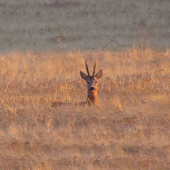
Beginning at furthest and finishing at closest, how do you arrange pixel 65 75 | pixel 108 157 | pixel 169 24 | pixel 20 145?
pixel 169 24 < pixel 65 75 < pixel 20 145 < pixel 108 157

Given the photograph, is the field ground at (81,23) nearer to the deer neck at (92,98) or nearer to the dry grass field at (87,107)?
the dry grass field at (87,107)

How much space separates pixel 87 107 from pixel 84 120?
2.94 ft

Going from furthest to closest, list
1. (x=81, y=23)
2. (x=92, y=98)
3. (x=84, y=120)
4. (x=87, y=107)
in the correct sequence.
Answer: (x=81, y=23) → (x=92, y=98) → (x=87, y=107) → (x=84, y=120)

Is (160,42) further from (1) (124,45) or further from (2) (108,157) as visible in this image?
(2) (108,157)

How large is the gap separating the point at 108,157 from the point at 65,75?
599 cm

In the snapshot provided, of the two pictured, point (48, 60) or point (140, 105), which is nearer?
point (140, 105)

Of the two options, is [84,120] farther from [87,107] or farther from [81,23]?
[81,23]

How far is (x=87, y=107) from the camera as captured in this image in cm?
776

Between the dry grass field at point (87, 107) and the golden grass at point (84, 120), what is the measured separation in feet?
0.04

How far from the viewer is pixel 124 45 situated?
54.3ft

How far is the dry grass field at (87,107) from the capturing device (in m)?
5.40

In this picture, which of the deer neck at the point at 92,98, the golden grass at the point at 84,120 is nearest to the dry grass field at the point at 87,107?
the golden grass at the point at 84,120

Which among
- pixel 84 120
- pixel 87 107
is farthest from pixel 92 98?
pixel 84 120

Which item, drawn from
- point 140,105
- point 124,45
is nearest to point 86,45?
point 124,45
